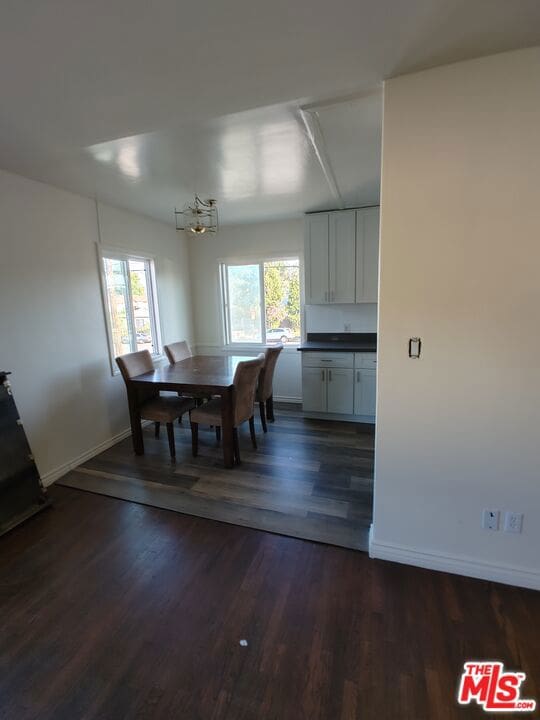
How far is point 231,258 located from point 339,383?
7.76ft

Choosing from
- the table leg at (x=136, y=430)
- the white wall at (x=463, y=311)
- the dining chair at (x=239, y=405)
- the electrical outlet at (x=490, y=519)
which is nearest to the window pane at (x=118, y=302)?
the table leg at (x=136, y=430)

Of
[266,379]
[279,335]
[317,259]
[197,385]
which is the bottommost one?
[266,379]

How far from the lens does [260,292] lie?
479cm

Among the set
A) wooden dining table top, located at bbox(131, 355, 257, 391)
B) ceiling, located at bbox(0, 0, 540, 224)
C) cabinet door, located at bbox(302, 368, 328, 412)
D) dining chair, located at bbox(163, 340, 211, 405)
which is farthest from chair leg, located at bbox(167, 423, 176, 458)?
ceiling, located at bbox(0, 0, 540, 224)

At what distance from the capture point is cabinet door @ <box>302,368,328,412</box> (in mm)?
4055

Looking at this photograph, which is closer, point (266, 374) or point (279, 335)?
point (266, 374)

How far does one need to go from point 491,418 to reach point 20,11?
2479mm

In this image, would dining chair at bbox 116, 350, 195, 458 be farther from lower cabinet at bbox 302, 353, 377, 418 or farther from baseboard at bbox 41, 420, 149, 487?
lower cabinet at bbox 302, 353, 377, 418

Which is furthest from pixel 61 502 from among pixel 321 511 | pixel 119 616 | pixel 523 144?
pixel 523 144

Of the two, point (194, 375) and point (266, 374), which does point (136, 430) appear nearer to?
point (194, 375)

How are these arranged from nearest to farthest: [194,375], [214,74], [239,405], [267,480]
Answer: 1. [214,74]
2. [267,480]
3. [239,405]
4. [194,375]

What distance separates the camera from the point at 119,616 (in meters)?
1.61

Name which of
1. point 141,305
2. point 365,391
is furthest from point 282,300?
point 141,305

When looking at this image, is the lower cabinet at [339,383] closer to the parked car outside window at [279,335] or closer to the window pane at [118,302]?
the parked car outside window at [279,335]
